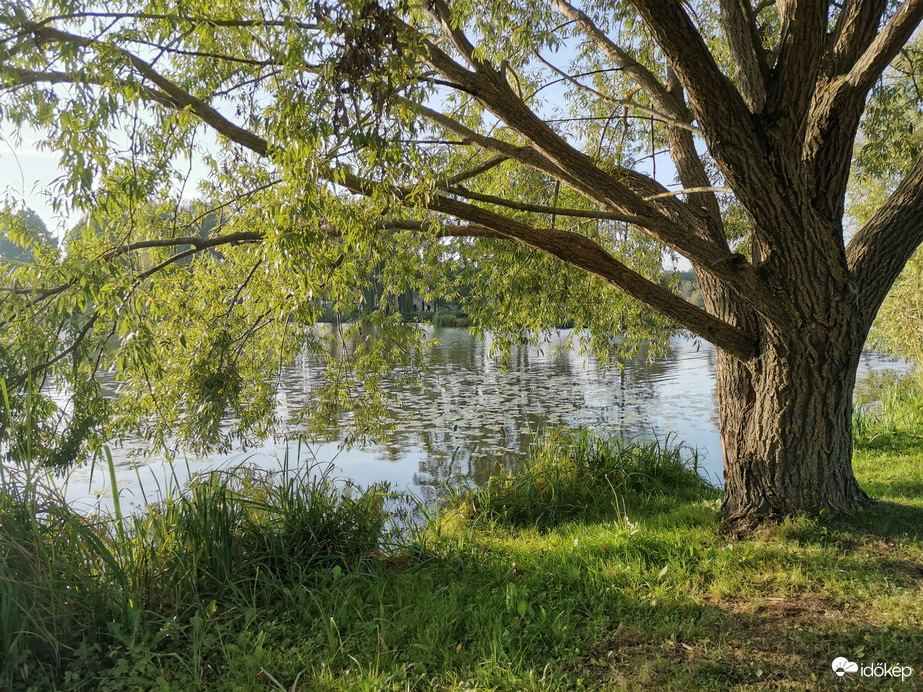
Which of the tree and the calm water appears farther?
the calm water

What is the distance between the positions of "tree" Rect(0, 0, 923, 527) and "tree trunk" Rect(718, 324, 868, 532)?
1 centimetres

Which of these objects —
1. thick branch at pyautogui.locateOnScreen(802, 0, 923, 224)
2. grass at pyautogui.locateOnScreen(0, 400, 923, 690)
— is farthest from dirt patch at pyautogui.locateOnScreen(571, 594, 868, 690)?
thick branch at pyautogui.locateOnScreen(802, 0, 923, 224)

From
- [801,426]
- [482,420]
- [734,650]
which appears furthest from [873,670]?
[482,420]

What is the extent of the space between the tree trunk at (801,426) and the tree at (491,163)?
0.01 meters

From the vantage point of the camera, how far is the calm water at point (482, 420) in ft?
26.8

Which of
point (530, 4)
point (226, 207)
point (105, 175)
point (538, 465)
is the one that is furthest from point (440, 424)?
point (105, 175)

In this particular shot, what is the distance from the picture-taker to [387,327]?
598 cm

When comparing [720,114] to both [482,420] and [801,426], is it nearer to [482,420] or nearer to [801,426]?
[801,426]

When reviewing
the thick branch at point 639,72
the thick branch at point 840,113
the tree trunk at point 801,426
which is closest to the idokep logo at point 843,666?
the tree trunk at point 801,426

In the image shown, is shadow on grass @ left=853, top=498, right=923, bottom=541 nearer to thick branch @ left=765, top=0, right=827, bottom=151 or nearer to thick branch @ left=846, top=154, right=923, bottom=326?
thick branch @ left=846, top=154, right=923, bottom=326

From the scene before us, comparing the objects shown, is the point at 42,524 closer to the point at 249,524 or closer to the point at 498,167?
the point at 249,524

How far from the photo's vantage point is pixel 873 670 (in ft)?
8.55

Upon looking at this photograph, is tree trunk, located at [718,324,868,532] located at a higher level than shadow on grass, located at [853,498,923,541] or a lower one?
higher

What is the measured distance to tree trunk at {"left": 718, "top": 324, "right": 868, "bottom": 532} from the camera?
4.11 metres
